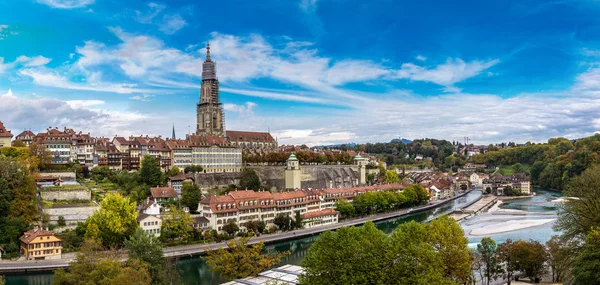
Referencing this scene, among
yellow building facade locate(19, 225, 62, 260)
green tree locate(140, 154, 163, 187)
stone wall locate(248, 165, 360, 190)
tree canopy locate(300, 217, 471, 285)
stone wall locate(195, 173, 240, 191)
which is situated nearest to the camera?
tree canopy locate(300, 217, 471, 285)

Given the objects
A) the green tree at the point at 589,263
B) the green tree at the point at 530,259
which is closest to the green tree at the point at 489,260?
the green tree at the point at 530,259

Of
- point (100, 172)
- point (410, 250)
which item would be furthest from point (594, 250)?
point (100, 172)

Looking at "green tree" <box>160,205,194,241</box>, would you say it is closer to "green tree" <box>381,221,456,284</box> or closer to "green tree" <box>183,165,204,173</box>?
"green tree" <box>183,165,204,173</box>

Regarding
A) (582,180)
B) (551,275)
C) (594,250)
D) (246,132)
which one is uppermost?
(246,132)

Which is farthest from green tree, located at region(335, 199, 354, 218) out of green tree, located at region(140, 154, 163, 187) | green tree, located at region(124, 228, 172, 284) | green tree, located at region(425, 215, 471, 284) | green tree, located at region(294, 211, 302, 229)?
green tree, located at region(124, 228, 172, 284)

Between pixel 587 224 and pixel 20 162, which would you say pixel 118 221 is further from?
pixel 587 224

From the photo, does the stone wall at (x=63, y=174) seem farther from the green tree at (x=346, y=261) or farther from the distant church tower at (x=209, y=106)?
the green tree at (x=346, y=261)
